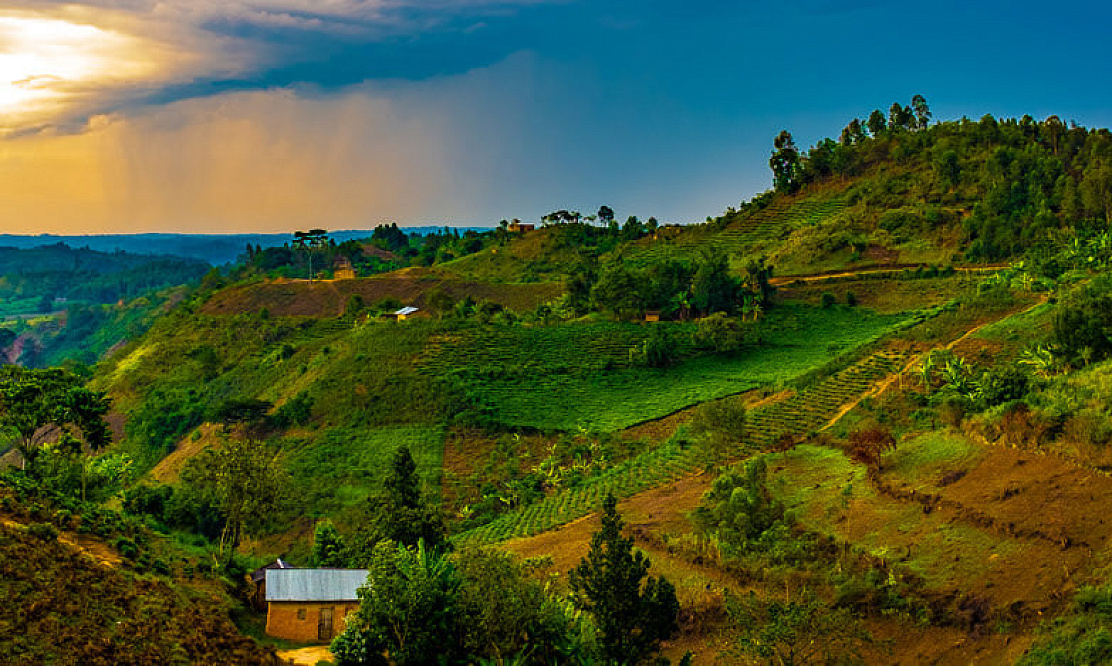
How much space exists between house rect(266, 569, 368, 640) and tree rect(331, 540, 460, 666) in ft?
12.9

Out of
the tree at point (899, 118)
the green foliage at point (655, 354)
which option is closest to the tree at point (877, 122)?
the tree at point (899, 118)

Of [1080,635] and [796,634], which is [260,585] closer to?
[796,634]

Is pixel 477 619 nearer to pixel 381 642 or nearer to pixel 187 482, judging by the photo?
pixel 381 642

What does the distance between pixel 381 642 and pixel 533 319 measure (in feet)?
179

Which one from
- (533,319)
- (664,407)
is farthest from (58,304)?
(664,407)

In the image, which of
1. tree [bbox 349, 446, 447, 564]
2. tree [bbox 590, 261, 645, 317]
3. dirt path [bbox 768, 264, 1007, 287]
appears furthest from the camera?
dirt path [bbox 768, 264, 1007, 287]

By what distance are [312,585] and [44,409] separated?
15221mm

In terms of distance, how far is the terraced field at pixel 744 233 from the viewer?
96456 millimetres

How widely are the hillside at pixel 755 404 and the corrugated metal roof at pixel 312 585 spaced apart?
268 cm

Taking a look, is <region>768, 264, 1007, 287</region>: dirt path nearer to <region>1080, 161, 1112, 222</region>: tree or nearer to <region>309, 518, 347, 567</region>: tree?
<region>1080, 161, 1112, 222</region>: tree

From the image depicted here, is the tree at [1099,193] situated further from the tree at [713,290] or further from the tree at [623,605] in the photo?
the tree at [623,605]

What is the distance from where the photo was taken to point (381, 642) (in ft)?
63.6

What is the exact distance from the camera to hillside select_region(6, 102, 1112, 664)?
2278 cm

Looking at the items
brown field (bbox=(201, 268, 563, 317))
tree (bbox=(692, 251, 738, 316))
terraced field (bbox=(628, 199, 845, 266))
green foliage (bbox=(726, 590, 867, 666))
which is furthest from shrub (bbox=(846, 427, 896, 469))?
terraced field (bbox=(628, 199, 845, 266))
